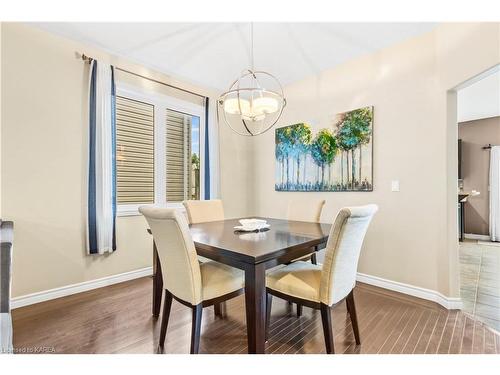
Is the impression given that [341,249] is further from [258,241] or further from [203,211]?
[203,211]

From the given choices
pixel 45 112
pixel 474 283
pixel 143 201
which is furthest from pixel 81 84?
pixel 474 283

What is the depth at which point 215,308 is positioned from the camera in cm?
226

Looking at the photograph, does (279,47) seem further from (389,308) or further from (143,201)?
(389,308)

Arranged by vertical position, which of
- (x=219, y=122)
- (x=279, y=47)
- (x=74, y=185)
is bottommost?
(x=74, y=185)

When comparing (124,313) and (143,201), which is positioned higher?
(143,201)

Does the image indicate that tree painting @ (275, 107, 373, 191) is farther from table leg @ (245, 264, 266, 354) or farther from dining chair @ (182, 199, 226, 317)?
table leg @ (245, 264, 266, 354)

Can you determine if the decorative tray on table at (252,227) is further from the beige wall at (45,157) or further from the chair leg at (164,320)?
the beige wall at (45,157)

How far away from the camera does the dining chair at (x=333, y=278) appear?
4.94 feet

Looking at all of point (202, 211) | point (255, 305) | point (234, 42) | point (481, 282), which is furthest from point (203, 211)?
point (481, 282)

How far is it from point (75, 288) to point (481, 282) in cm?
444

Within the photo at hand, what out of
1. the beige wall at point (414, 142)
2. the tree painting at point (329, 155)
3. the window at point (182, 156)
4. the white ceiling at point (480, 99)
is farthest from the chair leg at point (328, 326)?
the white ceiling at point (480, 99)

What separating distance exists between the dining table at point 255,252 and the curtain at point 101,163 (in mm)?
981

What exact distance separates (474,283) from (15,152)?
487cm

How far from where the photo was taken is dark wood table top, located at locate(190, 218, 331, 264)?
1453 mm
